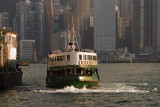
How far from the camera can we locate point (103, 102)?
6209 cm

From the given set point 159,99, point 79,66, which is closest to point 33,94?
point 79,66

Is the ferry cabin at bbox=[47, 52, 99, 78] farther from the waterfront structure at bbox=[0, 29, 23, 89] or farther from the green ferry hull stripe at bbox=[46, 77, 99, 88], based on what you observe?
the waterfront structure at bbox=[0, 29, 23, 89]

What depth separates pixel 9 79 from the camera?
77750 mm

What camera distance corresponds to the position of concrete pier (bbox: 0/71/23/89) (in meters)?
73.5

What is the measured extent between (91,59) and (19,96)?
1341 cm

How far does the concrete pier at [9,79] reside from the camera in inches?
2894

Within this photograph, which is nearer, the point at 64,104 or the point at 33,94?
the point at 64,104

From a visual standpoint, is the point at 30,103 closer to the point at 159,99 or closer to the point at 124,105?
the point at 124,105

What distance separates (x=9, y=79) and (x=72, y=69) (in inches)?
461

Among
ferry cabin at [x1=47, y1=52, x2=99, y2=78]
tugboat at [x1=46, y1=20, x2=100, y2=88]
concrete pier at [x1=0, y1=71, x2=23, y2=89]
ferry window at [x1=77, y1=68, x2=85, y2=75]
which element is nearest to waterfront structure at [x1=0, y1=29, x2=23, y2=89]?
concrete pier at [x1=0, y1=71, x2=23, y2=89]

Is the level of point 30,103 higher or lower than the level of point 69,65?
lower

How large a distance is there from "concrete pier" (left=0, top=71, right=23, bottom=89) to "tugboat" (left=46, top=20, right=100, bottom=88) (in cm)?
644

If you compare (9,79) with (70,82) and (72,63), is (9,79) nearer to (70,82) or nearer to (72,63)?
(70,82)

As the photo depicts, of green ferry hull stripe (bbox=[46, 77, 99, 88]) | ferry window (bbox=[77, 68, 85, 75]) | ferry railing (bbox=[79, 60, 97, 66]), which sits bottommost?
green ferry hull stripe (bbox=[46, 77, 99, 88])
